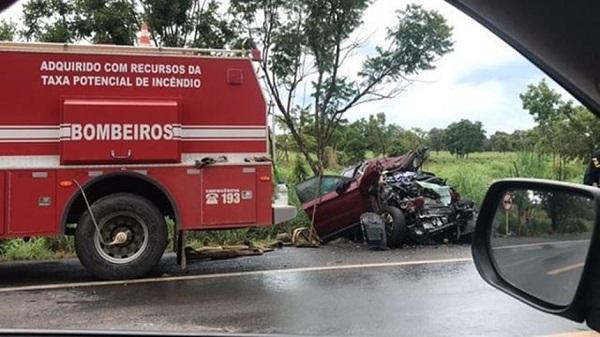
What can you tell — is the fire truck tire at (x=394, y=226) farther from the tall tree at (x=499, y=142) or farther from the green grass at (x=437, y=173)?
the tall tree at (x=499, y=142)

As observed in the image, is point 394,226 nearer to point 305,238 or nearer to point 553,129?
point 305,238

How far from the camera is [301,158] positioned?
43.4 feet

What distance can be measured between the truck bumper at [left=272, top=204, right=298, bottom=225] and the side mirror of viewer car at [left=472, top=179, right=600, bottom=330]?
680 centimetres

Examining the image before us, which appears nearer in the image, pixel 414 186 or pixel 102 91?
pixel 102 91

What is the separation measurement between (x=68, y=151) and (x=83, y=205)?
659 mm

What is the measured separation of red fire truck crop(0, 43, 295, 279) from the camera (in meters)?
7.34

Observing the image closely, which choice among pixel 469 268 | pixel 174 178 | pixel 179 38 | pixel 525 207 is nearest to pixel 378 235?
pixel 469 268

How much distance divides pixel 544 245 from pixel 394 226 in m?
8.33

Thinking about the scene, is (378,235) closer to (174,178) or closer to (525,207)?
(174,178)

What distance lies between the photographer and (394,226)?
9.70 m

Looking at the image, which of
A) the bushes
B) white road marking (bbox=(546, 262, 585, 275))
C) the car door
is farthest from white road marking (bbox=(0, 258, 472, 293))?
white road marking (bbox=(546, 262, 585, 275))

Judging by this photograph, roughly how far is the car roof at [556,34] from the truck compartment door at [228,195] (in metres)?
6.42

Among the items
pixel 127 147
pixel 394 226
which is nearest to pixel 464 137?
pixel 394 226

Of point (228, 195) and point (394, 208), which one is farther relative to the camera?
point (394, 208)
